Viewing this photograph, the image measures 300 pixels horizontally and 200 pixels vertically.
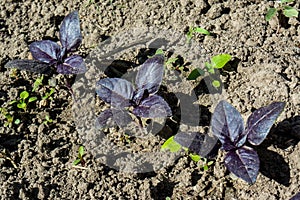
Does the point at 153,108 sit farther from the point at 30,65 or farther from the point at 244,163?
the point at 30,65

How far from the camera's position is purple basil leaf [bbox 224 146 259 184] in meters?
2.01

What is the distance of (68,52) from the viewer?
2.41m

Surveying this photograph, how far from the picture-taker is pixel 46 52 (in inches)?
94.4

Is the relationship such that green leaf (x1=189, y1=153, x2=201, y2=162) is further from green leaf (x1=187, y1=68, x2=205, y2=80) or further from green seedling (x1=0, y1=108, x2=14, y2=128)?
green seedling (x1=0, y1=108, x2=14, y2=128)

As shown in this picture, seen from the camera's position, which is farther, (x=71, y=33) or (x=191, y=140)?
(x=71, y=33)

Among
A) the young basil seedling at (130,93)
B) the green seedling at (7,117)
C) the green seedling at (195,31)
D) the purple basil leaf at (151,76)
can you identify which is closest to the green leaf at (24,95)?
the green seedling at (7,117)

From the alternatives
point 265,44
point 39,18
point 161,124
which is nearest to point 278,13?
point 265,44

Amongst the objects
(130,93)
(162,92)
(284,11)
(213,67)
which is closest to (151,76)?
(130,93)

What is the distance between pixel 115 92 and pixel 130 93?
2.5 inches

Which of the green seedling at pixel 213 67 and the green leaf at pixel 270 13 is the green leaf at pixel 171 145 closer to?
the green seedling at pixel 213 67

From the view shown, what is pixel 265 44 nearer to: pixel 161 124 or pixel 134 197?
pixel 161 124

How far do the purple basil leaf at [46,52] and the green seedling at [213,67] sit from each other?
619 mm

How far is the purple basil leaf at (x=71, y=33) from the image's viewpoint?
2.38 meters

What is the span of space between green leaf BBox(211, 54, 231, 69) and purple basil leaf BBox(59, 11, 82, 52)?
62 centimetres
